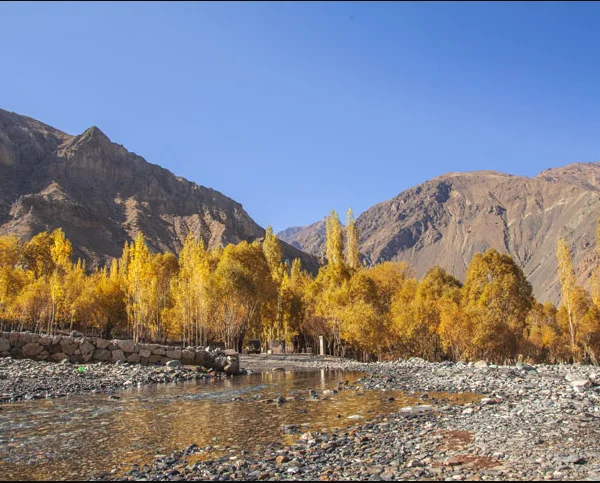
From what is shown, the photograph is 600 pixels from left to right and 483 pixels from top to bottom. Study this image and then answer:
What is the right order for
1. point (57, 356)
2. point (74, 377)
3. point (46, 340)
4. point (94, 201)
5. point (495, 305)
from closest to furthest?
point (74, 377), point (57, 356), point (46, 340), point (495, 305), point (94, 201)

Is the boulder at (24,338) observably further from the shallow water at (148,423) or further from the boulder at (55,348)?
the shallow water at (148,423)

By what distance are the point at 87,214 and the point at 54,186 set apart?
1170 inches

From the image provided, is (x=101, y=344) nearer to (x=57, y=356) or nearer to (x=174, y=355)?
(x=57, y=356)

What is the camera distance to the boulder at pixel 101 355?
2338 centimetres

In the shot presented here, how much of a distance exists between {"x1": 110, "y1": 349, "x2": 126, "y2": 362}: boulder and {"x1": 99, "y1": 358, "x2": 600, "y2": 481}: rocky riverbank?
56.3ft

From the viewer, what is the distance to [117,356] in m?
23.8

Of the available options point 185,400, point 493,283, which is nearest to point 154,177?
point 493,283

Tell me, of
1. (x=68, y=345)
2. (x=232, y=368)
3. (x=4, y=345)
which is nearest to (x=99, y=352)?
(x=68, y=345)

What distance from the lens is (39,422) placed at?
10352mm

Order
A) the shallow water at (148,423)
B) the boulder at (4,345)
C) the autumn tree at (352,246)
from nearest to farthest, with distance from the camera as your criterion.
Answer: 1. the shallow water at (148,423)
2. the boulder at (4,345)
3. the autumn tree at (352,246)

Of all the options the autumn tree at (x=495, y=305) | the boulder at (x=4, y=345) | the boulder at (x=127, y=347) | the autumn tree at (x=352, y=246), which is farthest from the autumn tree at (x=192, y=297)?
the autumn tree at (x=352, y=246)

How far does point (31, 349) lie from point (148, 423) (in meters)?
15.5

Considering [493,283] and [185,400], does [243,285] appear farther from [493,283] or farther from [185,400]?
[185,400]

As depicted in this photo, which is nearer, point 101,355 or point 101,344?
point 101,355
